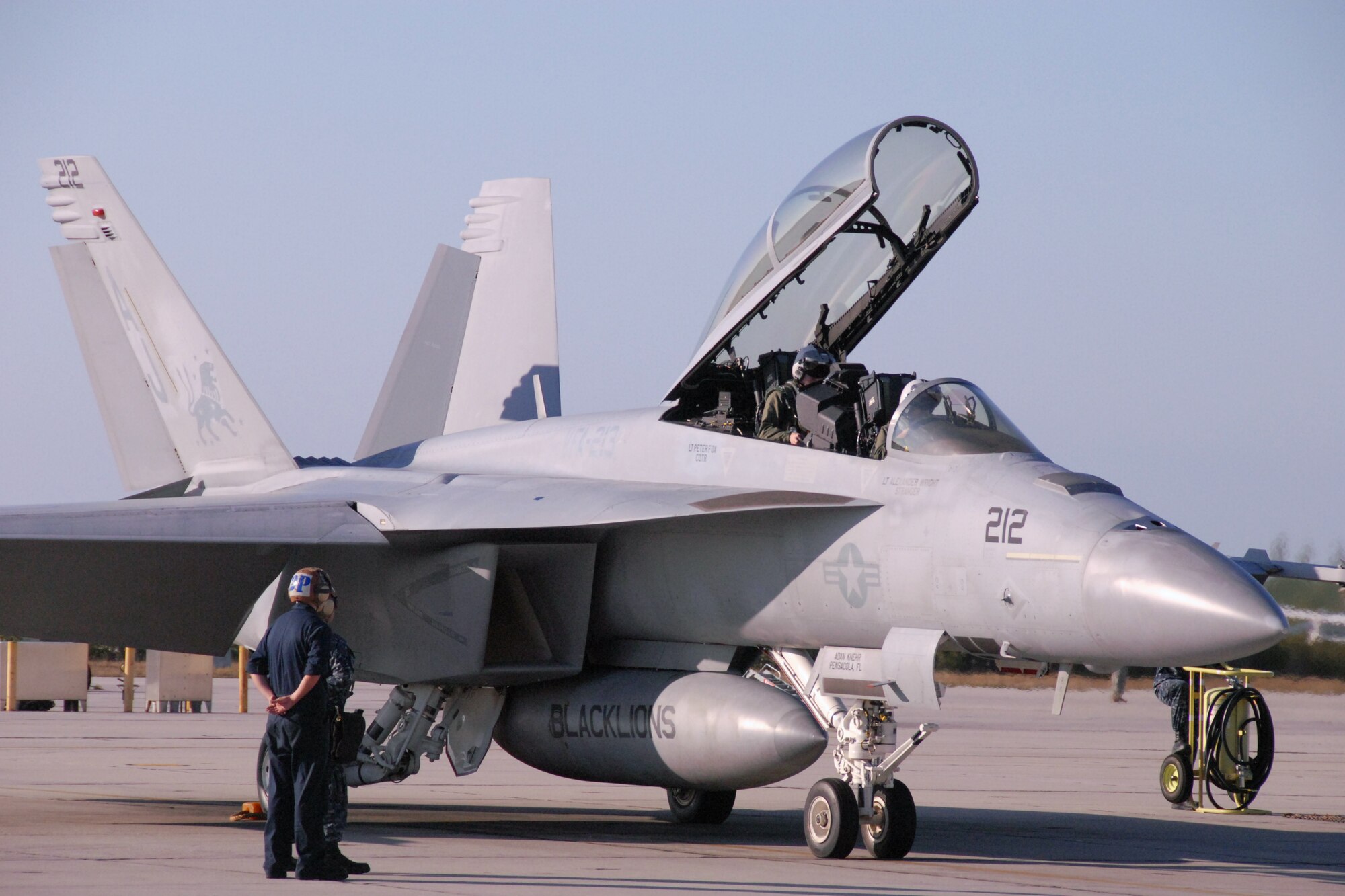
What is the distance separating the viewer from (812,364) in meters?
9.16

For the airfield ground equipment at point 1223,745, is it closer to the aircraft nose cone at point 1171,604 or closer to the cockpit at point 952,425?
the cockpit at point 952,425

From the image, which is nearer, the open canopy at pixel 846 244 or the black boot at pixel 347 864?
the black boot at pixel 347 864

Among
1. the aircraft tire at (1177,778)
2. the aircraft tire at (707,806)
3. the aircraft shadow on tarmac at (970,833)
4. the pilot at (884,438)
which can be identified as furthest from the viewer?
the aircraft tire at (1177,778)

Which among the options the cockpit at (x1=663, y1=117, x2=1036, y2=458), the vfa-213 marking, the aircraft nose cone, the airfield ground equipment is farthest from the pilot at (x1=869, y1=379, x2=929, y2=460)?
the airfield ground equipment

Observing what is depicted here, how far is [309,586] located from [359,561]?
2897mm

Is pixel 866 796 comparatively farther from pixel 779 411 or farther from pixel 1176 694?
pixel 1176 694

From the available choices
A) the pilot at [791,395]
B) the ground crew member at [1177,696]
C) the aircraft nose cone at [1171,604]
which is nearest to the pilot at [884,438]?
the pilot at [791,395]

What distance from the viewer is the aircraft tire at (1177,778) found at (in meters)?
12.9

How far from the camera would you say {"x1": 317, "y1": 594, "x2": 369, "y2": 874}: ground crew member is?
23.3 ft

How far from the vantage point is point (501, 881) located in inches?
279

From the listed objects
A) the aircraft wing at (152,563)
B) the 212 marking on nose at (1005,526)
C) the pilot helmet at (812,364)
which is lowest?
the aircraft wing at (152,563)

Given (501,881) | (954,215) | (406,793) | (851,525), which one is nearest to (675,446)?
(851,525)

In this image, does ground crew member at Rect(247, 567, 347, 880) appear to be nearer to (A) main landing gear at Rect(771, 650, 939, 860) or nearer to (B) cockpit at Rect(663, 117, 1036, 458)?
(A) main landing gear at Rect(771, 650, 939, 860)

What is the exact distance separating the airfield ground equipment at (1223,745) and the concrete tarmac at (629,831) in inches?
14.8
